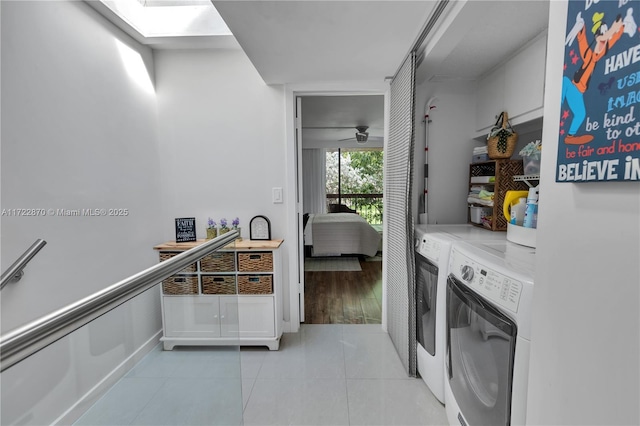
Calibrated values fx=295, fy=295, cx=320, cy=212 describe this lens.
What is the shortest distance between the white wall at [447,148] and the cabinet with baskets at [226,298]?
1.35m

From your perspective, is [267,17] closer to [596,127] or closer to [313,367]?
[596,127]

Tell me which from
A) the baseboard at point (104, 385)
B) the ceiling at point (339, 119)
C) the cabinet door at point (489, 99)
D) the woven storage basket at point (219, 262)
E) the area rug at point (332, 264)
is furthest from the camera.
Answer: the area rug at point (332, 264)

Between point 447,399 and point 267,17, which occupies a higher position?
point 267,17

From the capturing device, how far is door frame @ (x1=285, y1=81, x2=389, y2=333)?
93.3 inches

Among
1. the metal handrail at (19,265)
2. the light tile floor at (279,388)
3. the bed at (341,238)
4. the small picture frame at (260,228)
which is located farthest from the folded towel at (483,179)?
the metal handrail at (19,265)

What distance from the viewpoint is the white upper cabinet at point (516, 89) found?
168 cm

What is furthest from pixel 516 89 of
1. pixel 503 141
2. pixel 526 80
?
pixel 503 141

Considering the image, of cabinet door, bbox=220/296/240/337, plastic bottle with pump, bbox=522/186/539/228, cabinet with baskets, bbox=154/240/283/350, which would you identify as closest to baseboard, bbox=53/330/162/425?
cabinet with baskets, bbox=154/240/283/350

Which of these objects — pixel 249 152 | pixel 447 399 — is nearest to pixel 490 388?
pixel 447 399

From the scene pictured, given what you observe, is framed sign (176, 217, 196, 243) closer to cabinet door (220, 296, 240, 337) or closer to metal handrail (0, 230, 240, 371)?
cabinet door (220, 296, 240, 337)

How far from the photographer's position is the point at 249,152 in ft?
8.09

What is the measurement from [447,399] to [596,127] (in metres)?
1.55

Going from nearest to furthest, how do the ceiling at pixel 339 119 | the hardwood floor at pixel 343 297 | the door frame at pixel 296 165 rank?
the door frame at pixel 296 165 → the hardwood floor at pixel 343 297 → the ceiling at pixel 339 119

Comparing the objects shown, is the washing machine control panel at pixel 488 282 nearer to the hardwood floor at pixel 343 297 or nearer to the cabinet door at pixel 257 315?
the cabinet door at pixel 257 315
